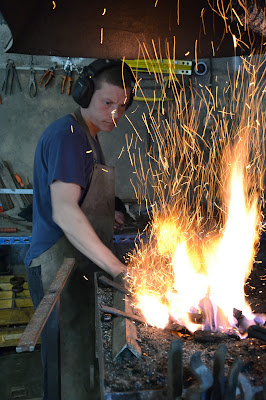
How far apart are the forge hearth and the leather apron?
Answer: 1.86 ft

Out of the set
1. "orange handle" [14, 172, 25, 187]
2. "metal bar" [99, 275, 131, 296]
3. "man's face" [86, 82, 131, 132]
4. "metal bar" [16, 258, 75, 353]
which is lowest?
"metal bar" [16, 258, 75, 353]

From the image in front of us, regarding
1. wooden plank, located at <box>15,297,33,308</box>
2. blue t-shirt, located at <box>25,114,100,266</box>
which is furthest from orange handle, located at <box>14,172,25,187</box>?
blue t-shirt, located at <box>25,114,100,266</box>

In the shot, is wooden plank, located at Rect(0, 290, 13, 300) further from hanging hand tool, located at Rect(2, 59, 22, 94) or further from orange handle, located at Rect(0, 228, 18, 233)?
hanging hand tool, located at Rect(2, 59, 22, 94)

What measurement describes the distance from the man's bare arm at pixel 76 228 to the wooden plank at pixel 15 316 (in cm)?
224

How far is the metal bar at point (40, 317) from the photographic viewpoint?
118 cm

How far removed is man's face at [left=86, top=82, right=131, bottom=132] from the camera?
8.10 ft

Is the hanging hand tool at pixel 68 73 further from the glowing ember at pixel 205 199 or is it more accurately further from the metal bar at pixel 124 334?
the metal bar at pixel 124 334

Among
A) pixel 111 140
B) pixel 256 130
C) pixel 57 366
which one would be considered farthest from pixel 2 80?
pixel 57 366

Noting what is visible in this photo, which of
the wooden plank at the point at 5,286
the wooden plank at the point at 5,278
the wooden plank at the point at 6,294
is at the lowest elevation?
the wooden plank at the point at 6,294

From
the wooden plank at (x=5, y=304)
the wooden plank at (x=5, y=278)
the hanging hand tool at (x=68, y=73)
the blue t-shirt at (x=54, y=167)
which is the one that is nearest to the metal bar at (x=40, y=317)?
the blue t-shirt at (x=54, y=167)

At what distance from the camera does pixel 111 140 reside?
5.05m

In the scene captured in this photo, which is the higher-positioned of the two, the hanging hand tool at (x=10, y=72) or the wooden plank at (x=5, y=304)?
the hanging hand tool at (x=10, y=72)

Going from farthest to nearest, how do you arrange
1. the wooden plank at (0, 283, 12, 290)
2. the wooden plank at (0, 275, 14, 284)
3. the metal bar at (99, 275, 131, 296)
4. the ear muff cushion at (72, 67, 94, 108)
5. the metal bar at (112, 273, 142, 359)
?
the wooden plank at (0, 275, 14, 284) < the wooden plank at (0, 283, 12, 290) < the ear muff cushion at (72, 67, 94, 108) < the metal bar at (99, 275, 131, 296) < the metal bar at (112, 273, 142, 359)

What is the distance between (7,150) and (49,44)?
10.0 feet
